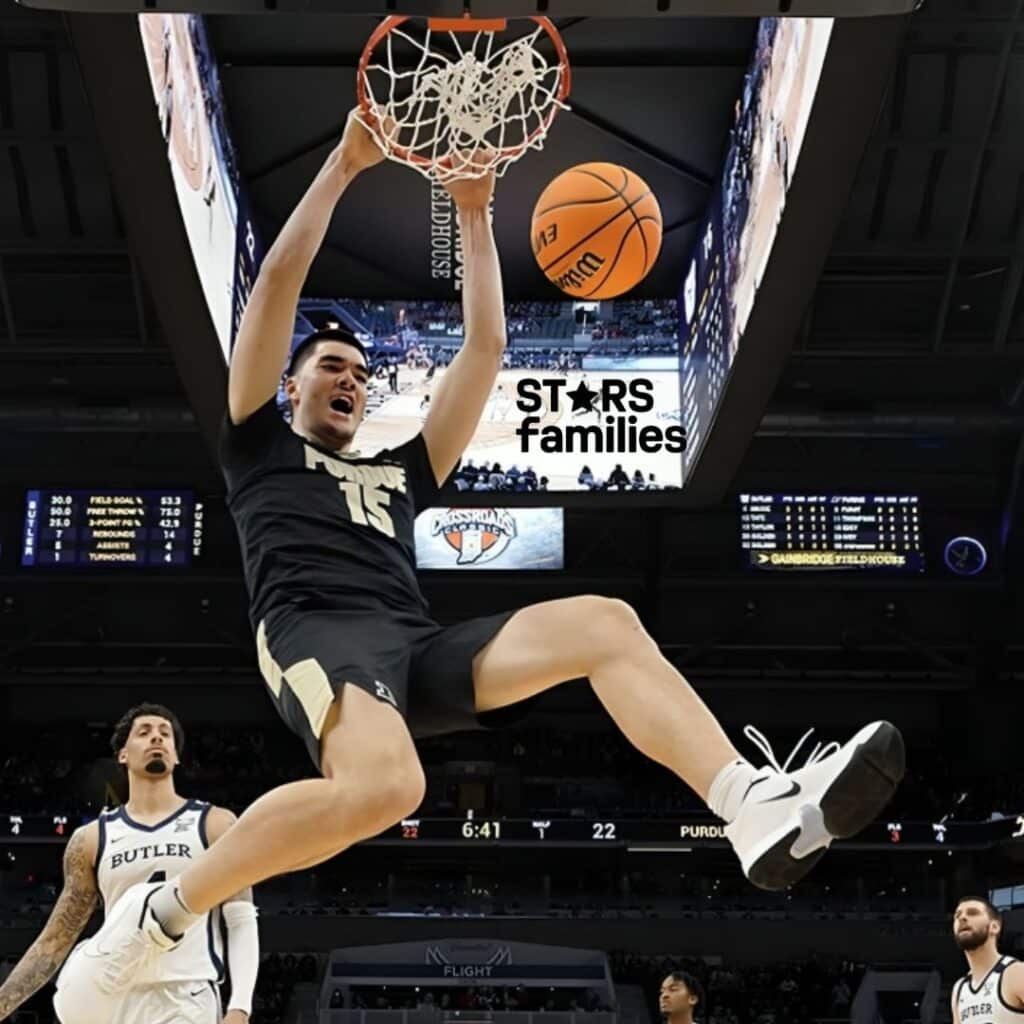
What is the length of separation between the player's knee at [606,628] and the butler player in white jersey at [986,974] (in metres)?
4.54

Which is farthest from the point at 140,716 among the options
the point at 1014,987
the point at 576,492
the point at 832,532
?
the point at 832,532

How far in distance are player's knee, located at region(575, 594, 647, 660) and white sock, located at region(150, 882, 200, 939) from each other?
1.07 metres

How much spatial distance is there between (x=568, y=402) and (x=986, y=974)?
712cm

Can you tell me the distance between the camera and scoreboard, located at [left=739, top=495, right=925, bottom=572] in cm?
2012

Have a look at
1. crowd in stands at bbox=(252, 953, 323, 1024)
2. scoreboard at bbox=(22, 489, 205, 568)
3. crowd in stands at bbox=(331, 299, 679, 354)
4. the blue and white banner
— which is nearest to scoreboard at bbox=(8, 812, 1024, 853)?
crowd in stands at bbox=(252, 953, 323, 1024)

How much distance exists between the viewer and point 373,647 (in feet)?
12.4

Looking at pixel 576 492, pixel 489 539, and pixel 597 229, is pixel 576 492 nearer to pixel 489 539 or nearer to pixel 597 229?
pixel 489 539

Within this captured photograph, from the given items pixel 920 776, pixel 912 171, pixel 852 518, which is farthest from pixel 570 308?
pixel 920 776

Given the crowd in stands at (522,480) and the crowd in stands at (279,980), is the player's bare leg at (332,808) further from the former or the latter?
the crowd in stands at (279,980)

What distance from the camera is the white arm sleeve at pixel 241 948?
16.8ft

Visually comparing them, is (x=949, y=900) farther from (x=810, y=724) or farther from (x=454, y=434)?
(x=454, y=434)

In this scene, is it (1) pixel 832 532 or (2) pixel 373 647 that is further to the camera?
(1) pixel 832 532

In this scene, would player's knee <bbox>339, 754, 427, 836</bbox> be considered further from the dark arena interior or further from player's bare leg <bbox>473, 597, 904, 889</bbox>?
player's bare leg <bbox>473, 597, 904, 889</bbox>

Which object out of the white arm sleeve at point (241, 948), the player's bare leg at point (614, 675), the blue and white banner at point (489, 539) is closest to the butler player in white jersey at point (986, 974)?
the white arm sleeve at point (241, 948)
